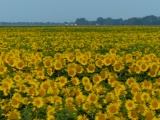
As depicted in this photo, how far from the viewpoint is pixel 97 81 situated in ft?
19.2

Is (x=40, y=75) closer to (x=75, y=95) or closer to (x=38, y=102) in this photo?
(x=75, y=95)

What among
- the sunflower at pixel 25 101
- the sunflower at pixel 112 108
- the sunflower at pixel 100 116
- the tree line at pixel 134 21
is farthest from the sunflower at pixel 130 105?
the tree line at pixel 134 21

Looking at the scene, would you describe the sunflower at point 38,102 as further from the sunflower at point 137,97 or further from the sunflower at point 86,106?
the sunflower at point 137,97

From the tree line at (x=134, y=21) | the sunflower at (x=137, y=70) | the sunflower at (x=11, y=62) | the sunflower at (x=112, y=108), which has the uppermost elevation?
the sunflower at (x=11, y=62)

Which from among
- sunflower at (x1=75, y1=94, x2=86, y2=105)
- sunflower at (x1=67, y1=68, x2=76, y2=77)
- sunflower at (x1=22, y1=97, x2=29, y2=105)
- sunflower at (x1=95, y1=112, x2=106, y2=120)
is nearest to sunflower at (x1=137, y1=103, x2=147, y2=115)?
sunflower at (x1=95, y1=112, x2=106, y2=120)

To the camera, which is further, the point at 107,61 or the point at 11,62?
the point at 107,61

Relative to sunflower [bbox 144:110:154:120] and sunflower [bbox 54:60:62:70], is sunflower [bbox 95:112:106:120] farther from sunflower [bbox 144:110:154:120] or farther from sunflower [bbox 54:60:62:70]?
sunflower [bbox 54:60:62:70]

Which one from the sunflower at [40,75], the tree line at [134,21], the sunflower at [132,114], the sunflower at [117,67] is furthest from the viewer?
the tree line at [134,21]

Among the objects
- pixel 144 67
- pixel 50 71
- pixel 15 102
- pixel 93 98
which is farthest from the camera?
pixel 144 67

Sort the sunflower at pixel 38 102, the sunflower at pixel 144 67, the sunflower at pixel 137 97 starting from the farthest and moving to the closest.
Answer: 1. the sunflower at pixel 144 67
2. the sunflower at pixel 137 97
3. the sunflower at pixel 38 102

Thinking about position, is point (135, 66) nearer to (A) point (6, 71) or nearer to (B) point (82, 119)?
(A) point (6, 71)

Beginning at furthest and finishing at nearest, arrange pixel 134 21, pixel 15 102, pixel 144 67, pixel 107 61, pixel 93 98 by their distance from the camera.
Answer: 1. pixel 134 21
2. pixel 107 61
3. pixel 144 67
4. pixel 93 98
5. pixel 15 102

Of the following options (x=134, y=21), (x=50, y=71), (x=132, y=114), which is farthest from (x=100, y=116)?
(x=134, y=21)

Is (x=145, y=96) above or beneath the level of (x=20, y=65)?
beneath
